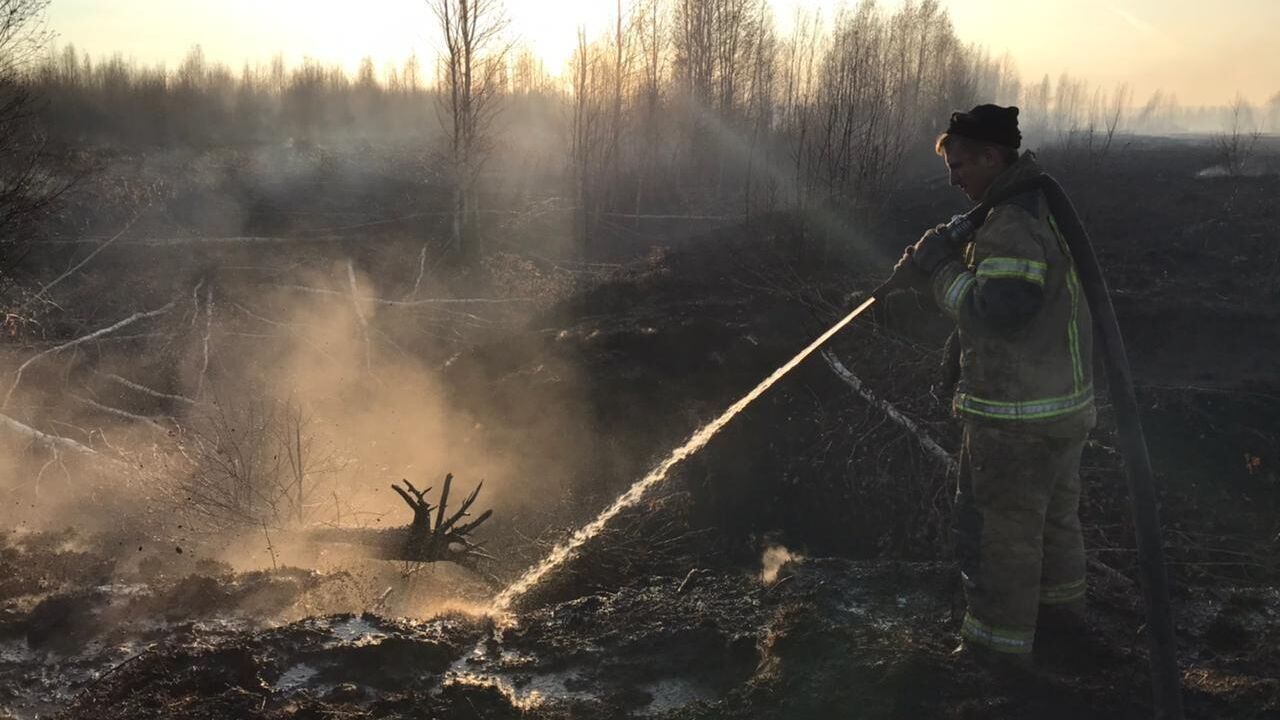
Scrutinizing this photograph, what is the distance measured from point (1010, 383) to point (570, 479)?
5282 mm

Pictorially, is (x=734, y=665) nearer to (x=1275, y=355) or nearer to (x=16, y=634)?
(x=16, y=634)

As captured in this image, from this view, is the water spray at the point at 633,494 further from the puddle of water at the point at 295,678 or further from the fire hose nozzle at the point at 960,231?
the puddle of water at the point at 295,678

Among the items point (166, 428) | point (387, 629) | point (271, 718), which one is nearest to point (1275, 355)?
point (387, 629)

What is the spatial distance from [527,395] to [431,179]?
1763 centimetres

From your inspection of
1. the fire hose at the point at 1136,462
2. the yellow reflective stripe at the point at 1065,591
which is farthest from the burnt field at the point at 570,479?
the fire hose at the point at 1136,462

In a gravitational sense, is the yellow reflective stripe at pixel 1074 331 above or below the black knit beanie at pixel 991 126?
below

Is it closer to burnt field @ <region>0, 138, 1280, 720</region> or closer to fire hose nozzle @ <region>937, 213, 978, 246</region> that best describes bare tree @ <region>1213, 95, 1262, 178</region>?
burnt field @ <region>0, 138, 1280, 720</region>

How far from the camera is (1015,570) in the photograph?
10.9 ft

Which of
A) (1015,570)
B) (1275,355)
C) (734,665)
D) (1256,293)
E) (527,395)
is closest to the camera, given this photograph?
(1015,570)

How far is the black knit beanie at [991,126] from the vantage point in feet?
11.0

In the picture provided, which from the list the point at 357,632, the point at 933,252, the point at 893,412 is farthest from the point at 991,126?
the point at 357,632

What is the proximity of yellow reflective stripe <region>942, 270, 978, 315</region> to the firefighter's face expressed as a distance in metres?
0.40

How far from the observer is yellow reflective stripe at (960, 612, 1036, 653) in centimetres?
336

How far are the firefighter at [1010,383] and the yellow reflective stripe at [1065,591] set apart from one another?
38mm
